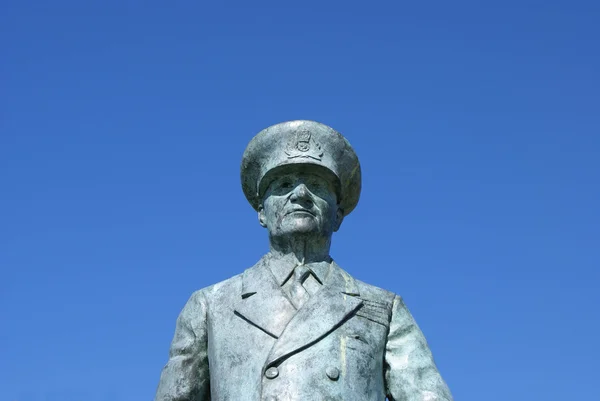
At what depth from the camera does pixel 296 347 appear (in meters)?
10.6

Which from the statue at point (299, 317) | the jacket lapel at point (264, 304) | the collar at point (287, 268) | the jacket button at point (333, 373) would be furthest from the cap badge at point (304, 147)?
the jacket button at point (333, 373)

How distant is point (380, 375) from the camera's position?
35.9 ft

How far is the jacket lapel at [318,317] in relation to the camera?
1056cm

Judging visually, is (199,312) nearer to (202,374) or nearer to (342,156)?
(202,374)

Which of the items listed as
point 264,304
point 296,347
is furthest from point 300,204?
point 296,347

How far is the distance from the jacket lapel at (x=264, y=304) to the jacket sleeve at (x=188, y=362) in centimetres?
46

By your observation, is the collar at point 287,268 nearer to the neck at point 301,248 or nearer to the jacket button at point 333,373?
the neck at point 301,248

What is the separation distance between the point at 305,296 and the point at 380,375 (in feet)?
3.31

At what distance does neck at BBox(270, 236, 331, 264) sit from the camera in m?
11.4

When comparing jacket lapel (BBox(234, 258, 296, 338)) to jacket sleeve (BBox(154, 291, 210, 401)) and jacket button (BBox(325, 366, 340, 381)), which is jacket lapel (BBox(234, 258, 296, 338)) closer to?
jacket sleeve (BBox(154, 291, 210, 401))

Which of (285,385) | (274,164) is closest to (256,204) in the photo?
(274,164)

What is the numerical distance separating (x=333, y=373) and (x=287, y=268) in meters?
1.33

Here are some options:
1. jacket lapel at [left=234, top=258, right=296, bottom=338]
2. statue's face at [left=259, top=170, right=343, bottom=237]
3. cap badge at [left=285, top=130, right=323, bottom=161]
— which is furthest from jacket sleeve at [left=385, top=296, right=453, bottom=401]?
cap badge at [left=285, top=130, right=323, bottom=161]

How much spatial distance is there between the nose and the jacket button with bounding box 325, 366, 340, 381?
1.75m
